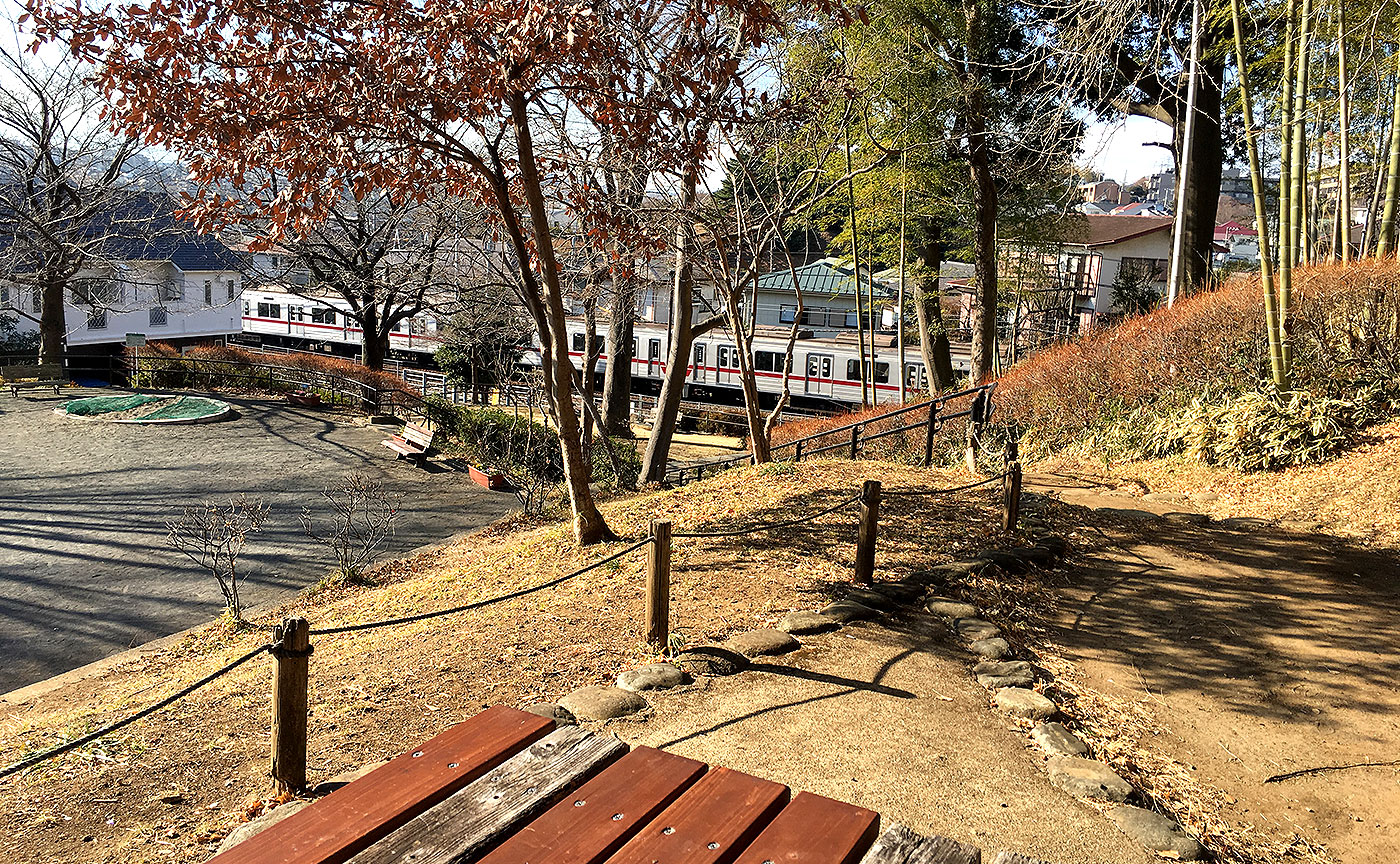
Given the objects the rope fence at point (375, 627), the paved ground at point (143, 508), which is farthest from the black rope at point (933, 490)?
the paved ground at point (143, 508)

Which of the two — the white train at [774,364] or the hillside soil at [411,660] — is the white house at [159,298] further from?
the hillside soil at [411,660]

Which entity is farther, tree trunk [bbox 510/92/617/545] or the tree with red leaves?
tree trunk [bbox 510/92/617/545]

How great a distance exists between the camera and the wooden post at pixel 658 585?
5.45 m

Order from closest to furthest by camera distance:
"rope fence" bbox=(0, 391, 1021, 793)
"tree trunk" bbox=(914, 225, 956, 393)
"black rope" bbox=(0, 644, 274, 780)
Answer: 1. "black rope" bbox=(0, 644, 274, 780)
2. "rope fence" bbox=(0, 391, 1021, 793)
3. "tree trunk" bbox=(914, 225, 956, 393)

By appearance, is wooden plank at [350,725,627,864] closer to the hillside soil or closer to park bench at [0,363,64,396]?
the hillside soil

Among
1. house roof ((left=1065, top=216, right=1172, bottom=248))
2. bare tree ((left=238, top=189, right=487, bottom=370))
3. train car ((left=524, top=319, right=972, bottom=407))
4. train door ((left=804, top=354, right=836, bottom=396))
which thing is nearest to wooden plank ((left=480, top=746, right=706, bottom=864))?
bare tree ((left=238, top=189, right=487, bottom=370))

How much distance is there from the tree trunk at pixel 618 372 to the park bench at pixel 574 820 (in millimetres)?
13880

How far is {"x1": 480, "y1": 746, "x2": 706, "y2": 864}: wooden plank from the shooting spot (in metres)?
2.21

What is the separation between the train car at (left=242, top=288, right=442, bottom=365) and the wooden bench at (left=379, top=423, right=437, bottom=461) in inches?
871

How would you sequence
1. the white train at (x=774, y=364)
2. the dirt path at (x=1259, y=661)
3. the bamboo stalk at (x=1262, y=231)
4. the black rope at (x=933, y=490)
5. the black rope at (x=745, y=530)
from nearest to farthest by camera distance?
the dirt path at (x=1259, y=661)
the black rope at (x=745, y=530)
the black rope at (x=933, y=490)
the bamboo stalk at (x=1262, y=231)
the white train at (x=774, y=364)

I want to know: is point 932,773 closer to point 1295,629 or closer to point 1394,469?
point 1295,629

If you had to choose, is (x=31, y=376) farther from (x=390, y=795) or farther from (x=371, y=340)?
(x=390, y=795)

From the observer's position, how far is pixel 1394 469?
8.71 metres

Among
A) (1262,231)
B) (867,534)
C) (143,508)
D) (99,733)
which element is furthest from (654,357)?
(99,733)
